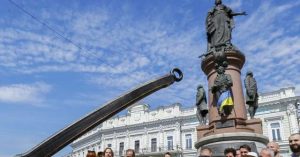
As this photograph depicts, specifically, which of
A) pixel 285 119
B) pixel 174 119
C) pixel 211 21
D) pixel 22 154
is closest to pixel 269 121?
pixel 285 119

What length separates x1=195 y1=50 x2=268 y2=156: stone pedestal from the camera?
883 cm

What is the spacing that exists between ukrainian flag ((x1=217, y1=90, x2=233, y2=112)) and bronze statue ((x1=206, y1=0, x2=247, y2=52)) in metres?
1.53

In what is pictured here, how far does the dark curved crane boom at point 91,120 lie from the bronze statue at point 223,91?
2.35 meters

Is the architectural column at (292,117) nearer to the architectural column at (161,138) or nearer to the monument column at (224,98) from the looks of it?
the architectural column at (161,138)

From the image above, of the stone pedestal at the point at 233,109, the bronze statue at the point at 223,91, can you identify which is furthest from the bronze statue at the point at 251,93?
the bronze statue at the point at 223,91

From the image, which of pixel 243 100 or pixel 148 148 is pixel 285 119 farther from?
pixel 243 100

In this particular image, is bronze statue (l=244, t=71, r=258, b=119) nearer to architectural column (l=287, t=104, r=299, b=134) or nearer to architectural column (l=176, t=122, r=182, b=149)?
architectural column (l=287, t=104, r=299, b=134)

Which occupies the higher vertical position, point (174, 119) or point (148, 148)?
point (174, 119)

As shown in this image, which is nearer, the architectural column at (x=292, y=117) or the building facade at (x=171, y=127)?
the architectural column at (x=292, y=117)

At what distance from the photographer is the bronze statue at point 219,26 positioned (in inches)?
422

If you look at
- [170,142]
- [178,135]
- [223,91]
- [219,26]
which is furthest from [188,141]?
[223,91]

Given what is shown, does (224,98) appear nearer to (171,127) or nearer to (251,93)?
(251,93)

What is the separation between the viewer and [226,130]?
920 cm

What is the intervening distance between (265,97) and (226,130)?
26096 millimetres
